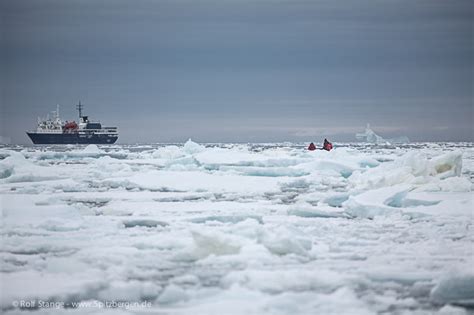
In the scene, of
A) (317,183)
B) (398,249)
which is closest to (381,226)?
(398,249)

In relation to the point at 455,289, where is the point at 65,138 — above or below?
above

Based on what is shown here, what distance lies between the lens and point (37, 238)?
21.2ft

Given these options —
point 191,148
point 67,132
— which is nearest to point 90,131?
point 67,132

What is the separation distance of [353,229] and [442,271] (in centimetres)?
225

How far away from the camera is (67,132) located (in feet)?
222

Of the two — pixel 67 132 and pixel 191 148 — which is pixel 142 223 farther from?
pixel 67 132

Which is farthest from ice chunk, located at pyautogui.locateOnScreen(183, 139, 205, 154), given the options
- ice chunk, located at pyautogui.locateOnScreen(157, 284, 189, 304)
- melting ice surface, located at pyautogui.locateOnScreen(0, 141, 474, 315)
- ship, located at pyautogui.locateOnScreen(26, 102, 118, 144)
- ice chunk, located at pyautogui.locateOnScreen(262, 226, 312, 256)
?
ship, located at pyautogui.locateOnScreen(26, 102, 118, 144)

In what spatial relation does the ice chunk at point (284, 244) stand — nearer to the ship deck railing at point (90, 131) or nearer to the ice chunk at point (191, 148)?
the ice chunk at point (191, 148)

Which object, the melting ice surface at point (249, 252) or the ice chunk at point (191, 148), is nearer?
the melting ice surface at point (249, 252)

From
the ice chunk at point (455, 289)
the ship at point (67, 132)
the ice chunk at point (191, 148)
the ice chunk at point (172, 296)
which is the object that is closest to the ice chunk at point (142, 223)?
the ice chunk at point (172, 296)

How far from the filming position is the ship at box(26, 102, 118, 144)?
68.0 metres

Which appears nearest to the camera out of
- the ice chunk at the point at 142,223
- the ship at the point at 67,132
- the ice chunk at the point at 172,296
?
the ice chunk at the point at 172,296

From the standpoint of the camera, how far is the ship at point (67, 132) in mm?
68000

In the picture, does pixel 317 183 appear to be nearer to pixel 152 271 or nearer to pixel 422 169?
pixel 422 169
